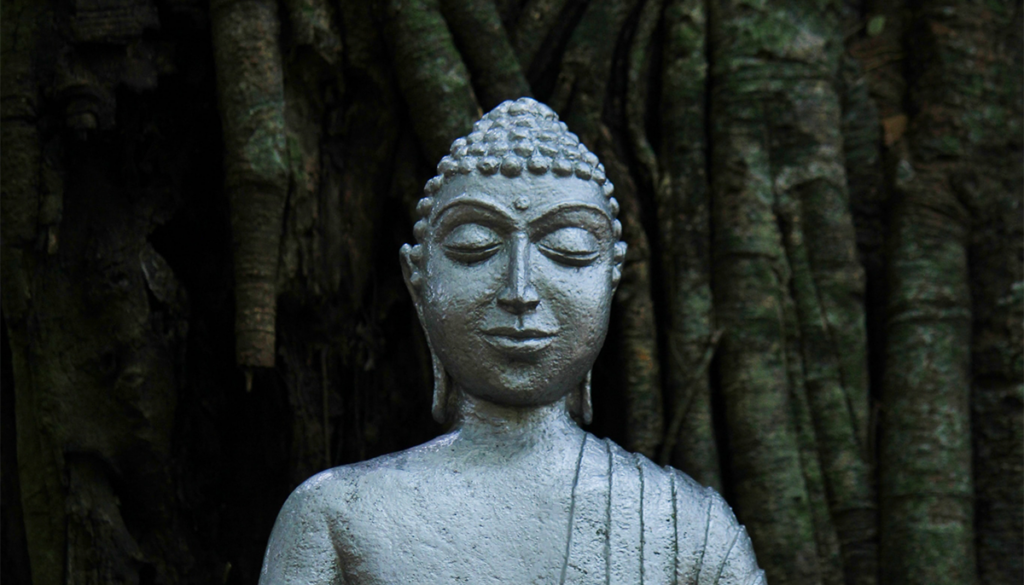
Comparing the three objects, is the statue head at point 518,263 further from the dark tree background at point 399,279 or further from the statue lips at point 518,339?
the dark tree background at point 399,279

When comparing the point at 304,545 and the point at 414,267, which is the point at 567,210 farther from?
the point at 304,545

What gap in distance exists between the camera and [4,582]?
5539mm

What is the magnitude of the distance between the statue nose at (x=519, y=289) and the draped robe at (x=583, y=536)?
1.47 feet

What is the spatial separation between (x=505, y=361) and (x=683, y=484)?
0.57 metres

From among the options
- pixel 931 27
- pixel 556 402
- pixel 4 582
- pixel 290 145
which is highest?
pixel 931 27

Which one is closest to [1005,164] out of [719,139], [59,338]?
[719,139]

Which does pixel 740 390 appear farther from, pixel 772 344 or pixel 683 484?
pixel 683 484

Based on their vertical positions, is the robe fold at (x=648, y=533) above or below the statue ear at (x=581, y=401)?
below

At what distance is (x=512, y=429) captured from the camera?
164 inches

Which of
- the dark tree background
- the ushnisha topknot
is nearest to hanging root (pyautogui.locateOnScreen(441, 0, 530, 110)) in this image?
the dark tree background

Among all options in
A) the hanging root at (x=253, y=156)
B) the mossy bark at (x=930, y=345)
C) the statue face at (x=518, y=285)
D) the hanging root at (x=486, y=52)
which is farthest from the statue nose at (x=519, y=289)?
the mossy bark at (x=930, y=345)

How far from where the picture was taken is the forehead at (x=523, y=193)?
161 inches

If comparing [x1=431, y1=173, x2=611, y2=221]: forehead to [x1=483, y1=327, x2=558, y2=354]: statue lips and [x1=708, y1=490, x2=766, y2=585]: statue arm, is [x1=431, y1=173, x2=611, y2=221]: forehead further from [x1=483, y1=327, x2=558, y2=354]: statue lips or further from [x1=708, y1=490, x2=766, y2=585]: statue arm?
[x1=708, y1=490, x2=766, y2=585]: statue arm

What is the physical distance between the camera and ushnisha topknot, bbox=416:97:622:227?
4.15m
